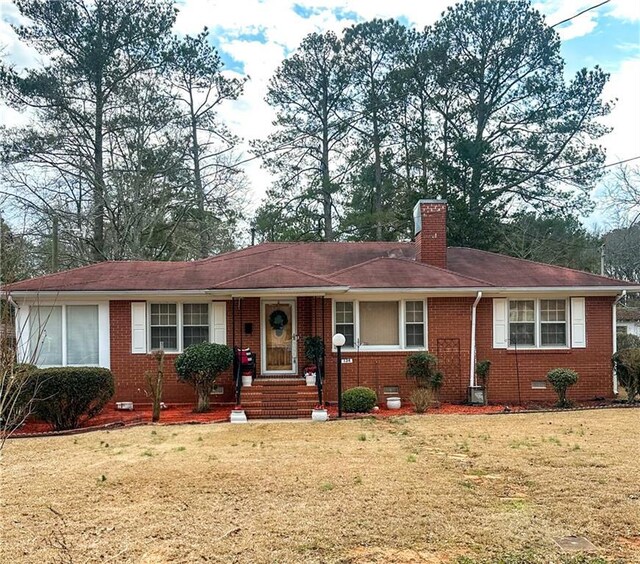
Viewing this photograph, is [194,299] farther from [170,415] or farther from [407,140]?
[407,140]

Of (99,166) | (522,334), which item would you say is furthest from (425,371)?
(99,166)

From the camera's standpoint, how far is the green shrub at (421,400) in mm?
12367

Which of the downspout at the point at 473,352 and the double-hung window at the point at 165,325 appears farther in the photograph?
the double-hung window at the point at 165,325

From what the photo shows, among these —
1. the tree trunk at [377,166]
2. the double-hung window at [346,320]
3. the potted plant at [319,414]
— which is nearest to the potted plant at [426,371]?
the double-hung window at [346,320]

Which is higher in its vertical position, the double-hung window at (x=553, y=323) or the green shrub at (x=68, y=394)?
the double-hung window at (x=553, y=323)

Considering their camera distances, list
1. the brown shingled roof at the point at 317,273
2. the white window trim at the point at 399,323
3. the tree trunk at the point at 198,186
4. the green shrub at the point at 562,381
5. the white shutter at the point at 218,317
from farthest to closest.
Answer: the tree trunk at the point at 198,186, the white shutter at the point at 218,317, the white window trim at the point at 399,323, the brown shingled roof at the point at 317,273, the green shrub at the point at 562,381

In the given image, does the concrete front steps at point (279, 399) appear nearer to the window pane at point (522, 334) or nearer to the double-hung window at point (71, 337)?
the double-hung window at point (71, 337)

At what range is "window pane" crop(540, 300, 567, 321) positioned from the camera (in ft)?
47.1

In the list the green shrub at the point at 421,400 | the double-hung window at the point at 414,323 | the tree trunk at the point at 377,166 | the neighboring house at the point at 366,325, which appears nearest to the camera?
the green shrub at the point at 421,400

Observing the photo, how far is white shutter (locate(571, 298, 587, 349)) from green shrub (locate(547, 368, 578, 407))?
1.33 meters

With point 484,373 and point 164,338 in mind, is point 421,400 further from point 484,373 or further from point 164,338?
point 164,338

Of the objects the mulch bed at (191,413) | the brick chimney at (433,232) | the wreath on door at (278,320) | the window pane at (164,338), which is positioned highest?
the brick chimney at (433,232)

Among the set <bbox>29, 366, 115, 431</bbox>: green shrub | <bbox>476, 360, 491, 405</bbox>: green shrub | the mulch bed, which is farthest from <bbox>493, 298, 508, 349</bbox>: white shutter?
<bbox>29, 366, 115, 431</bbox>: green shrub

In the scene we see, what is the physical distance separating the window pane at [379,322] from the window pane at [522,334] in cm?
298
